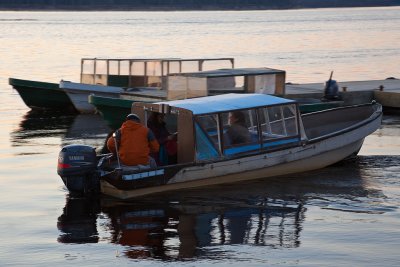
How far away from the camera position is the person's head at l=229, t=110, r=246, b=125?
19.6 metres

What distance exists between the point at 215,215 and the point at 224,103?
3047 mm

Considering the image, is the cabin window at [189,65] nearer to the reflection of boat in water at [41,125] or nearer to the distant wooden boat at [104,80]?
the distant wooden boat at [104,80]

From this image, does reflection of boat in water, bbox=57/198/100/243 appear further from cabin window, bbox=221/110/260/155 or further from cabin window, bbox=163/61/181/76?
cabin window, bbox=163/61/181/76

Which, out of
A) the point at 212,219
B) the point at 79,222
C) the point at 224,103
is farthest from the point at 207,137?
the point at 79,222

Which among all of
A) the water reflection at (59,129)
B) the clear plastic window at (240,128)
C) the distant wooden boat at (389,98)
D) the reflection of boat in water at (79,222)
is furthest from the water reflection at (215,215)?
the distant wooden boat at (389,98)

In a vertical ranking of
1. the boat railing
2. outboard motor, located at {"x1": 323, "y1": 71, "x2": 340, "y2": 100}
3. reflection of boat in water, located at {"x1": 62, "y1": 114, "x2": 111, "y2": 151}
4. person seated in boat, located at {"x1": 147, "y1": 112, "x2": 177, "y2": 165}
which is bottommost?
reflection of boat in water, located at {"x1": 62, "y1": 114, "x2": 111, "y2": 151}

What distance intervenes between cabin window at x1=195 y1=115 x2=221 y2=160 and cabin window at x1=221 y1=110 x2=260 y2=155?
0.21 metres

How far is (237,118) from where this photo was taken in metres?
19.6

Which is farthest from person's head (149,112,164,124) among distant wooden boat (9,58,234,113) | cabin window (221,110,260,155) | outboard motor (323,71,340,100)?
distant wooden boat (9,58,234,113)

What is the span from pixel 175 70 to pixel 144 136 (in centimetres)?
1378

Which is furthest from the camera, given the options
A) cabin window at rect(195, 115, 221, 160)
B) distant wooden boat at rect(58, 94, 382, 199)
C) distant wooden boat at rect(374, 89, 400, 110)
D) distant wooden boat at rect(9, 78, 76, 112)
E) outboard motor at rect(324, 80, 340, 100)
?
distant wooden boat at rect(9, 78, 76, 112)

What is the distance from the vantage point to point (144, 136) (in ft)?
60.6

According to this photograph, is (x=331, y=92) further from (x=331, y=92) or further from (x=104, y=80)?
(x=104, y=80)

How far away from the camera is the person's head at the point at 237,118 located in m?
19.6
